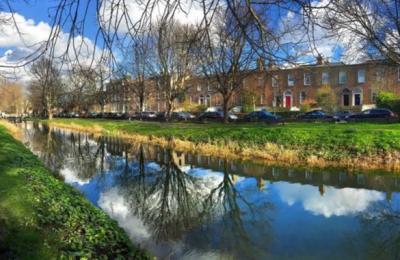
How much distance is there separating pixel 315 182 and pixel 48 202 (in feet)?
33.8

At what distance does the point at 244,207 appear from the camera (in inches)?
502

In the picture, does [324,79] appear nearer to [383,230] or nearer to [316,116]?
[316,116]

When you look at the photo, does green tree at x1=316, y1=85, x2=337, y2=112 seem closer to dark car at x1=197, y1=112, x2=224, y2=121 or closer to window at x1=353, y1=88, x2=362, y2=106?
window at x1=353, y1=88, x2=362, y2=106

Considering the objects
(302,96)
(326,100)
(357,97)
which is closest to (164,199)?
(326,100)

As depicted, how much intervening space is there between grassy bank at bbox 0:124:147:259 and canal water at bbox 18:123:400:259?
126cm

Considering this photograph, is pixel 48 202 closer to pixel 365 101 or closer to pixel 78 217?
pixel 78 217

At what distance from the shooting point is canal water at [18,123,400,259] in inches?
359

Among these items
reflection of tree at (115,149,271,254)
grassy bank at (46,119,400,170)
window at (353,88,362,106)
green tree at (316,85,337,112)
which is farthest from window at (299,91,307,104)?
reflection of tree at (115,149,271,254)

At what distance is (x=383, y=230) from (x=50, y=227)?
7.80 metres

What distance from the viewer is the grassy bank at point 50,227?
6.34m

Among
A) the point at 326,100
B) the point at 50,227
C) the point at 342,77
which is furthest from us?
the point at 342,77

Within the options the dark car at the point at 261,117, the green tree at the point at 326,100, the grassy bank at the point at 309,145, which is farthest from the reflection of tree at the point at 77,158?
the green tree at the point at 326,100

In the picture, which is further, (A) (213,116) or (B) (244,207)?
(A) (213,116)

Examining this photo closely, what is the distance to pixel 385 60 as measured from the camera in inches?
961
